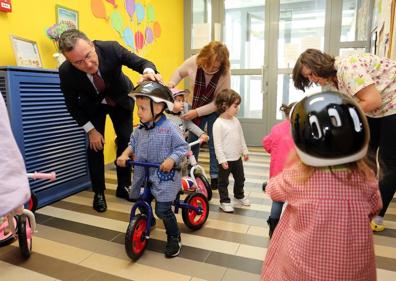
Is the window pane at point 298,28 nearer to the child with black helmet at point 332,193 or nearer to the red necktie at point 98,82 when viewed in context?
the red necktie at point 98,82

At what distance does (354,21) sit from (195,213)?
147 inches

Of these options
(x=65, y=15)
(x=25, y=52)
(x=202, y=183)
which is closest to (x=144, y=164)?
(x=202, y=183)

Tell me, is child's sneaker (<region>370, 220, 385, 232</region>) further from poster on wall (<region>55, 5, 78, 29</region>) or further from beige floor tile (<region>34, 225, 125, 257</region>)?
poster on wall (<region>55, 5, 78, 29</region>)

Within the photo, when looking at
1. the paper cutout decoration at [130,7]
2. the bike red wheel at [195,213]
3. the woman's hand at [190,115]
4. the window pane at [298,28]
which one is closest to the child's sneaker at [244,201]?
the bike red wheel at [195,213]

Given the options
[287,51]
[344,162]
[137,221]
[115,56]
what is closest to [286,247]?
[344,162]

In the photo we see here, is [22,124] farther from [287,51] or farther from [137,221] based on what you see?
[287,51]

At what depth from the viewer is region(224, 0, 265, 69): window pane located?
15.5 ft

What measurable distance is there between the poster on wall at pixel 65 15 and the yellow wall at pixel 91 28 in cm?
4

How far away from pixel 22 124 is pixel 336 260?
2.10m

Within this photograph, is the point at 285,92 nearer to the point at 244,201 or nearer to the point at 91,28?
the point at 244,201

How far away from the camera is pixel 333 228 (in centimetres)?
84

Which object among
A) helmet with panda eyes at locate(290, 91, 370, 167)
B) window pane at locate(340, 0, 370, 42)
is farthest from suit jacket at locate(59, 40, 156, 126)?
window pane at locate(340, 0, 370, 42)

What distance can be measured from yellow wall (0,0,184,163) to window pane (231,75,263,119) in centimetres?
103

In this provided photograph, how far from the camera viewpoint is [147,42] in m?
4.05
